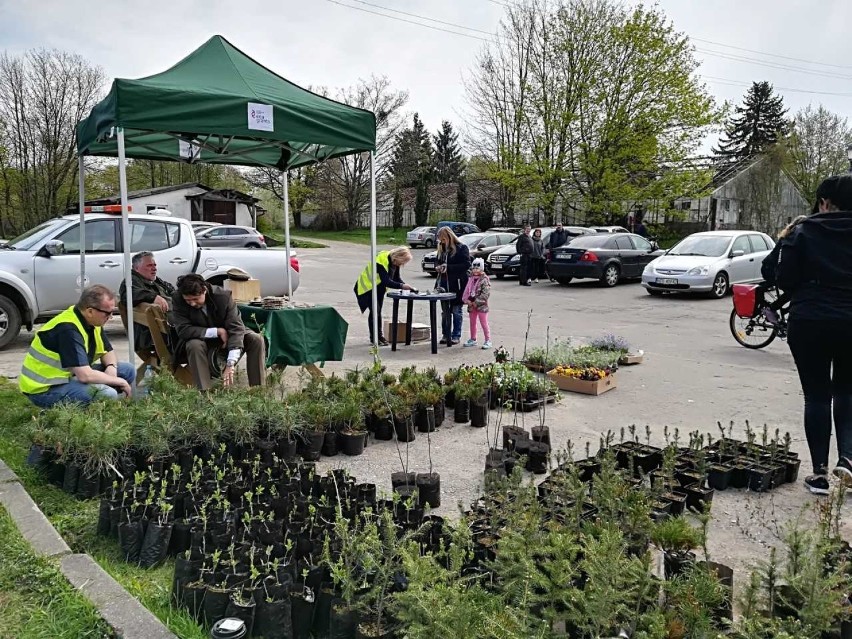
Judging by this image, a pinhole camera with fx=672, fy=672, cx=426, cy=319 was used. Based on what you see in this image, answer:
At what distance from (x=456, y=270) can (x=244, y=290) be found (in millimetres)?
3558

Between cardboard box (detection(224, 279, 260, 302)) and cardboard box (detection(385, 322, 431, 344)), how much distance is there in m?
2.30

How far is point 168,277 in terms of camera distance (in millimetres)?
10297

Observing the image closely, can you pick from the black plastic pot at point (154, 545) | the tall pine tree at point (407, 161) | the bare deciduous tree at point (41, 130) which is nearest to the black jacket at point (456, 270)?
the black plastic pot at point (154, 545)

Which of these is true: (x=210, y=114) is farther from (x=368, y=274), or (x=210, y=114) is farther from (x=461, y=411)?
(x=368, y=274)

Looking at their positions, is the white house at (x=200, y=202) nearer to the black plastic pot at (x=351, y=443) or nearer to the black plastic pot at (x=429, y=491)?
the black plastic pot at (x=351, y=443)

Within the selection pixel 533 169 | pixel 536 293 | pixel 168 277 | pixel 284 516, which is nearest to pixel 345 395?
pixel 284 516

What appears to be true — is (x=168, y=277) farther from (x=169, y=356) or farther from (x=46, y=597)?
(x=46, y=597)

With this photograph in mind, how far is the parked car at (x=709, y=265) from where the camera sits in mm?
16016

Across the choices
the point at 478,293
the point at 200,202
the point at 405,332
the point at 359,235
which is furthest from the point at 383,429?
the point at 359,235

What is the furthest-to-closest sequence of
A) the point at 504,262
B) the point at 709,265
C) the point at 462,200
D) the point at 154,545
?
the point at 462,200 < the point at 504,262 < the point at 709,265 < the point at 154,545

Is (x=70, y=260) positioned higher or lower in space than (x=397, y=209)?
lower

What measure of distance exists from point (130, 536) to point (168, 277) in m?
7.39

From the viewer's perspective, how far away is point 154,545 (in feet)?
11.4

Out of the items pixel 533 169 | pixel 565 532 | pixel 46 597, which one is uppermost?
pixel 533 169
